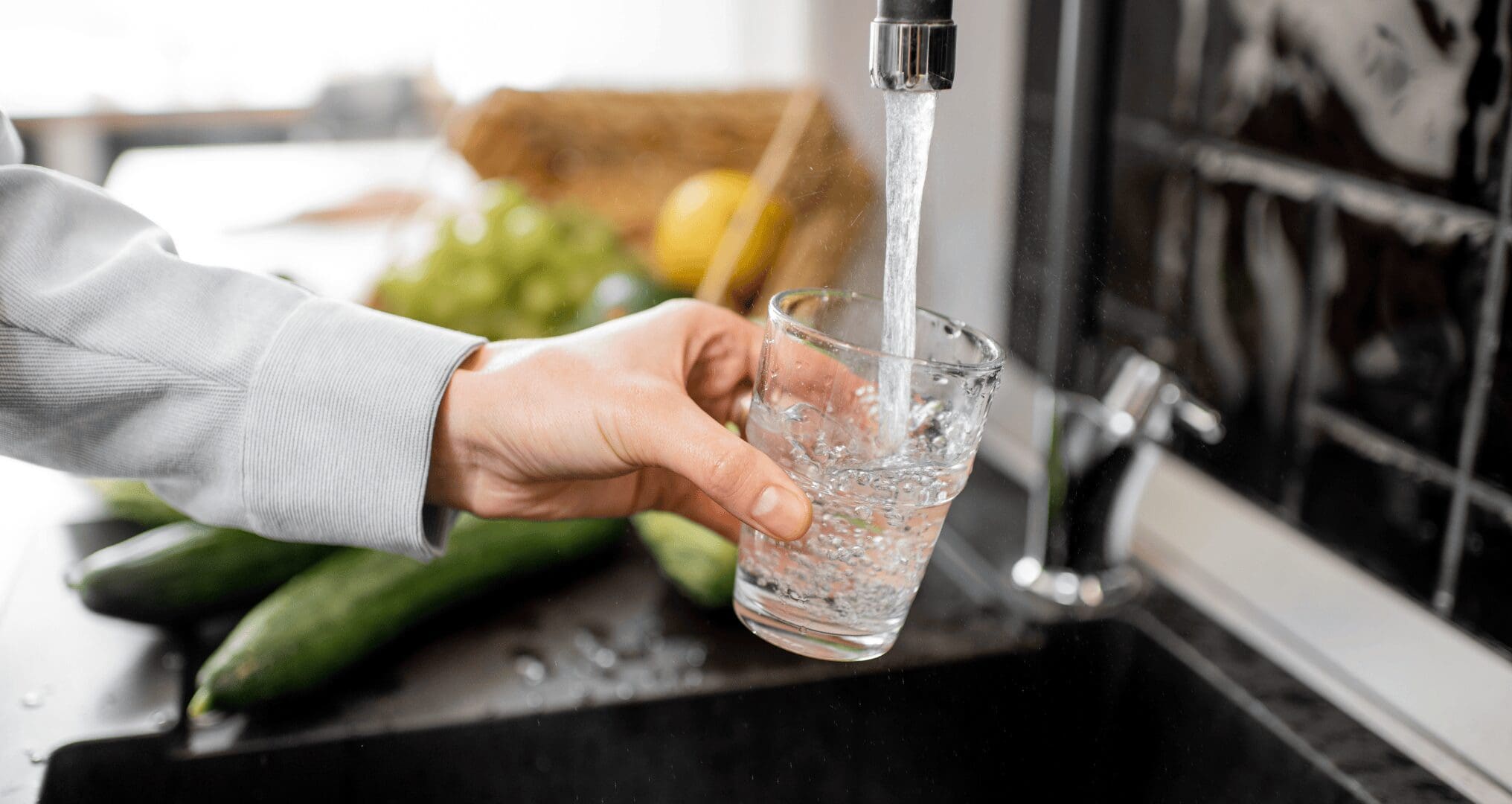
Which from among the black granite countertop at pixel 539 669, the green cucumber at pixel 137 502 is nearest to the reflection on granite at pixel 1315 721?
the black granite countertop at pixel 539 669

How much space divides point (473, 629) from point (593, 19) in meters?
2.80

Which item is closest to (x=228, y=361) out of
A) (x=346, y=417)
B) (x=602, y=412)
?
(x=346, y=417)

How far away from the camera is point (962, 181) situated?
57cm

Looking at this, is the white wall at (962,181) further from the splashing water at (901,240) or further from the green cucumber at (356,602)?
the green cucumber at (356,602)

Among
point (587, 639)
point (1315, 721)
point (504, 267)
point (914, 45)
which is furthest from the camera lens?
point (504, 267)

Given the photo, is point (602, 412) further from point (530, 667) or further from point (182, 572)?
point (182, 572)

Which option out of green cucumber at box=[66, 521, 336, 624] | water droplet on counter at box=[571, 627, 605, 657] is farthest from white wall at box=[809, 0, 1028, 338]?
green cucumber at box=[66, 521, 336, 624]

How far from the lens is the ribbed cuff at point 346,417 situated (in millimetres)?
534

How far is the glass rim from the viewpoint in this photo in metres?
0.44

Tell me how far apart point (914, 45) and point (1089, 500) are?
54cm

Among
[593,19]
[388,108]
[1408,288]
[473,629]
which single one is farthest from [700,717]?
[388,108]

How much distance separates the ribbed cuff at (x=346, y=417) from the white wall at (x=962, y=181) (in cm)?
21

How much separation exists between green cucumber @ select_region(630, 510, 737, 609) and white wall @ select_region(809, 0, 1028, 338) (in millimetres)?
235

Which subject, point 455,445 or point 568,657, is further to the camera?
point 568,657
